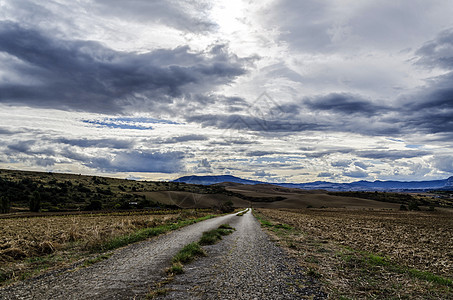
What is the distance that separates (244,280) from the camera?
9.40 meters

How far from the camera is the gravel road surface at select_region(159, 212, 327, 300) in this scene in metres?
7.93

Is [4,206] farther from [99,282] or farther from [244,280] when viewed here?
[244,280]

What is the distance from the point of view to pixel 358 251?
15273 millimetres

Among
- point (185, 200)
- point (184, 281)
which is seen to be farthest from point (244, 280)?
point (185, 200)

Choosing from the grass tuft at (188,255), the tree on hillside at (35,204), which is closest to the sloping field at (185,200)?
the tree on hillside at (35,204)

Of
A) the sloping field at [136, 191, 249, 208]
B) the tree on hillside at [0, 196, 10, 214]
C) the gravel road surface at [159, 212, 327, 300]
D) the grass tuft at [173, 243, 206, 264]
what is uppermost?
the gravel road surface at [159, 212, 327, 300]

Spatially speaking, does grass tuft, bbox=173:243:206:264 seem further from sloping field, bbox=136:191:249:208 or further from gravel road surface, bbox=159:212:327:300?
sloping field, bbox=136:191:249:208

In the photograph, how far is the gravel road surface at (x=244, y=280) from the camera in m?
7.93

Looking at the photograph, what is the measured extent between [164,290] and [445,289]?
28.6ft

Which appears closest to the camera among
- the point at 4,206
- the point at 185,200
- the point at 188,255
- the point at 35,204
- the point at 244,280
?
the point at 244,280

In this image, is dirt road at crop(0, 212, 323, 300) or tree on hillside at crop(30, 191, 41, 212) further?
tree on hillside at crop(30, 191, 41, 212)

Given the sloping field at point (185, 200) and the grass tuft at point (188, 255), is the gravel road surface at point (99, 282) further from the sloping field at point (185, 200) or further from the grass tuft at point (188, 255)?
the sloping field at point (185, 200)

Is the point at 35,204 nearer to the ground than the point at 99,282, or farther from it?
nearer to the ground

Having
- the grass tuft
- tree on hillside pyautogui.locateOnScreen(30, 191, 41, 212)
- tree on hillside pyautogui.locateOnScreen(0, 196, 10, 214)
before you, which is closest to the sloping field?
tree on hillside pyautogui.locateOnScreen(30, 191, 41, 212)
